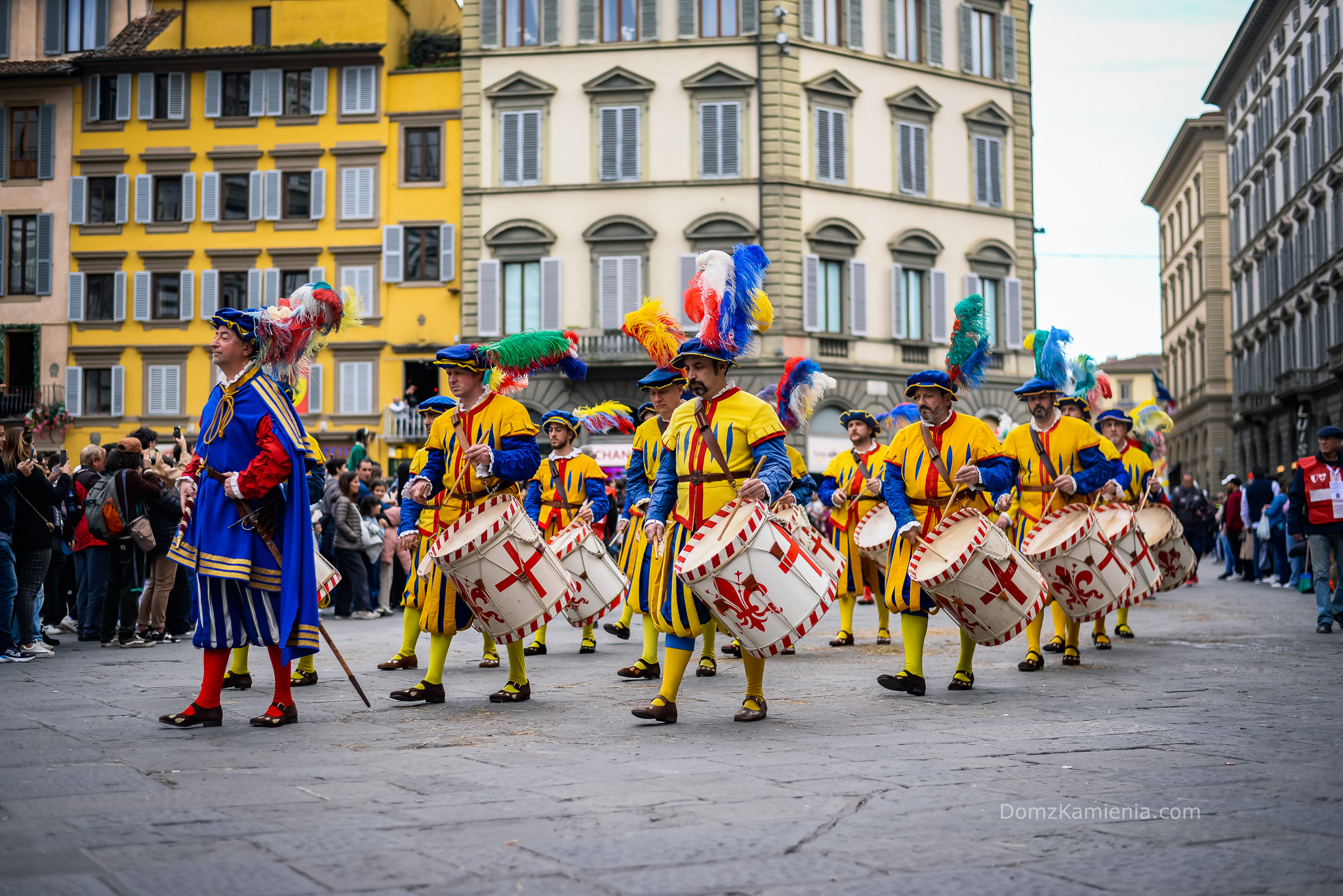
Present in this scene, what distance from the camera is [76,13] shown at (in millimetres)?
42375

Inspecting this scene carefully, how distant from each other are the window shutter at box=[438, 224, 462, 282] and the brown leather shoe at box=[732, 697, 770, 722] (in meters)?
31.9

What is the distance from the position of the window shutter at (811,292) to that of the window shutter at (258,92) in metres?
15.4

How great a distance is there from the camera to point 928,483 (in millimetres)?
8961

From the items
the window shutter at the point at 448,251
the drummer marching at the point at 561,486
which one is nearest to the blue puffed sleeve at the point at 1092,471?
the drummer marching at the point at 561,486

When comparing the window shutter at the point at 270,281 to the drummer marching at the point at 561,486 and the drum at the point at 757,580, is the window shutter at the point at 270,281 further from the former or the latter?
the drum at the point at 757,580

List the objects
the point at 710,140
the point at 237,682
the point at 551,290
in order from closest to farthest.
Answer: the point at 237,682 → the point at 710,140 → the point at 551,290

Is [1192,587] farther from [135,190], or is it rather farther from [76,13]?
[76,13]

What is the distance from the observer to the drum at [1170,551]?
43.0ft

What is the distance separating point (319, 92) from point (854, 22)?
14.4 meters

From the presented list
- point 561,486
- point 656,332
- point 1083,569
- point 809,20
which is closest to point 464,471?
point 656,332

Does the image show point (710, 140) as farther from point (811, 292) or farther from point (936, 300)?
point (936, 300)

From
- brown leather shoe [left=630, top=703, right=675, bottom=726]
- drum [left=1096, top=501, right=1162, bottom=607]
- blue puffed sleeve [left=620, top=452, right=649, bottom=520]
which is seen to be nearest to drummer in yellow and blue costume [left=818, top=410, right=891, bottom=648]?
drum [left=1096, top=501, right=1162, bottom=607]

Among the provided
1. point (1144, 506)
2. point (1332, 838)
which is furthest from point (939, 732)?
point (1144, 506)

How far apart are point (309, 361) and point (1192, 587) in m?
18.3
